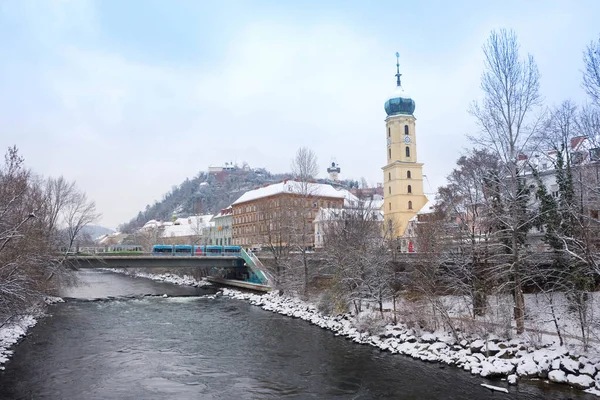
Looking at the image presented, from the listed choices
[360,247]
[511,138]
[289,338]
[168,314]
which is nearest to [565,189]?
[511,138]

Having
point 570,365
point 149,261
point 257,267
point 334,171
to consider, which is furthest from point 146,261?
point 334,171

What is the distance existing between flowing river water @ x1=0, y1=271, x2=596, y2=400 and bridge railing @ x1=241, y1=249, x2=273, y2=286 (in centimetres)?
1526

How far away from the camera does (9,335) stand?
23.5 m

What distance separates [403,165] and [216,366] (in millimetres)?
52832

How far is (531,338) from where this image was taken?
18609mm

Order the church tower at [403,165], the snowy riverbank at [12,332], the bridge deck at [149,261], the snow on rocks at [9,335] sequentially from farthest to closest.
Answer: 1. the church tower at [403,165]
2. the bridge deck at [149,261]
3. the snow on rocks at [9,335]
4. the snowy riverbank at [12,332]

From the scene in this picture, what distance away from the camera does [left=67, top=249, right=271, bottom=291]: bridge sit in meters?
45.8

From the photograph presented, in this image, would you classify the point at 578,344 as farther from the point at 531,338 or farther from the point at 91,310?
the point at 91,310

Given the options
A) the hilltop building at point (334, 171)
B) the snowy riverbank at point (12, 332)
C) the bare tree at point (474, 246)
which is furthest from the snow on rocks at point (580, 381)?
the hilltop building at point (334, 171)

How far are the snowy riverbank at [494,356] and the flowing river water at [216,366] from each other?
514 mm

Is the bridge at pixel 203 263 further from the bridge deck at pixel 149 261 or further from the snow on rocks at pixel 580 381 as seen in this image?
the snow on rocks at pixel 580 381

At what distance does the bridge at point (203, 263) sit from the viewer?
45769mm

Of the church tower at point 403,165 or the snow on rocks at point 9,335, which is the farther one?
the church tower at point 403,165

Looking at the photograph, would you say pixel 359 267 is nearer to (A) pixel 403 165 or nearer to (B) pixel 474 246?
(B) pixel 474 246
